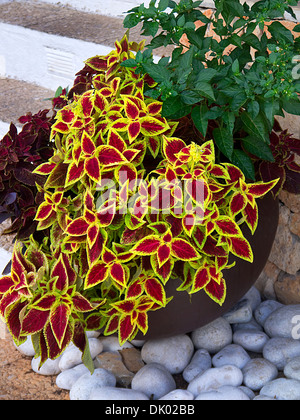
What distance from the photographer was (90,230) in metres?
1.23

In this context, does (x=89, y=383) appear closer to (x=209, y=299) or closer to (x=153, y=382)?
(x=153, y=382)

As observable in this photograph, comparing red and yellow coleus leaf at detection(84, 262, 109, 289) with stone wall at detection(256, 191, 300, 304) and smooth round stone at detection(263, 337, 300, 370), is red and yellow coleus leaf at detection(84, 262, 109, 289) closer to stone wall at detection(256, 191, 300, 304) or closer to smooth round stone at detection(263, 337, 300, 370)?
smooth round stone at detection(263, 337, 300, 370)

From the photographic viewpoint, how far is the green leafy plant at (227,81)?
3.96 feet

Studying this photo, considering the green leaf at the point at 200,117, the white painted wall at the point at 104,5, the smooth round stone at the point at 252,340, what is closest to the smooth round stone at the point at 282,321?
the smooth round stone at the point at 252,340

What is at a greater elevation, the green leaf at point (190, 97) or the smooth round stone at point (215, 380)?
the green leaf at point (190, 97)

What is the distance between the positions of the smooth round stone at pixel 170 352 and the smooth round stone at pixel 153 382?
51mm

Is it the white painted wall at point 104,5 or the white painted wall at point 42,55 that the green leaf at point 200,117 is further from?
the white painted wall at point 104,5

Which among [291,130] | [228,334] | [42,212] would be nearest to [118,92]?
[42,212]

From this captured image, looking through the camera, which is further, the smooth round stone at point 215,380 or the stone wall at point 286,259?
the stone wall at point 286,259

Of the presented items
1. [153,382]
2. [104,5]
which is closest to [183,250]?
[153,382]

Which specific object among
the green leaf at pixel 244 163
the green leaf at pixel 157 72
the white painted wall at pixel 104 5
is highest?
the green leaf at pixel 157 72

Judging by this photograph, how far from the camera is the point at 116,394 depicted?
135 cm

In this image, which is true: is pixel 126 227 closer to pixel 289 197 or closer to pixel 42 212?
pixel 42 212
